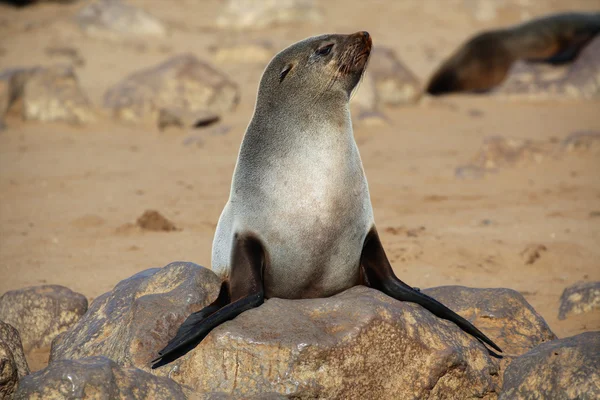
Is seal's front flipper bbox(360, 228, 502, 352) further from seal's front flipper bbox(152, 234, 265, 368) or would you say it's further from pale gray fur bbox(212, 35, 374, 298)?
seal's front flipper bbox(152, 234, 265, 368)

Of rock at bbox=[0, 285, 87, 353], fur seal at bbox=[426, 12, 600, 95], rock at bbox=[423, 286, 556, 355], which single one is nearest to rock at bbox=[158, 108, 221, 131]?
fur seal at bbox=[426, 12, 600, 95]

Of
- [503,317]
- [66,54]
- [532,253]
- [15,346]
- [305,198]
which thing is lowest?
[66,54]

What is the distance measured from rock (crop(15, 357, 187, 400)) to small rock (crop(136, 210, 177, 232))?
3.67m

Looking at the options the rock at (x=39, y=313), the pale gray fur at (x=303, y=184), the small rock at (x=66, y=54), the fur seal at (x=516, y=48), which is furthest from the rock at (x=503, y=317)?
the small rock at (x=66, y=54)

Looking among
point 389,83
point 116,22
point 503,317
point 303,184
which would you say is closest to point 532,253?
point 503,317

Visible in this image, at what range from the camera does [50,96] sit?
1134 cm

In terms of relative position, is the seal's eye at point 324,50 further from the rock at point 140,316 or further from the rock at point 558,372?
the rock at point 558,372

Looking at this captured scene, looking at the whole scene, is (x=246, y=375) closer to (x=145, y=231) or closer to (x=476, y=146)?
(x=145, y=231)

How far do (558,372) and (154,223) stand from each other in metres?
4.29

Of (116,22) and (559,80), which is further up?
(559,80)

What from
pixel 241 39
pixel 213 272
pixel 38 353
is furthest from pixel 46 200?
pixel 241 39

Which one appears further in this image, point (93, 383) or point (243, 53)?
point (243, 53)

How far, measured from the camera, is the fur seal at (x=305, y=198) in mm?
4406

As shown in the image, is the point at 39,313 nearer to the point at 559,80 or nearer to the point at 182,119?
the point at 182,119
